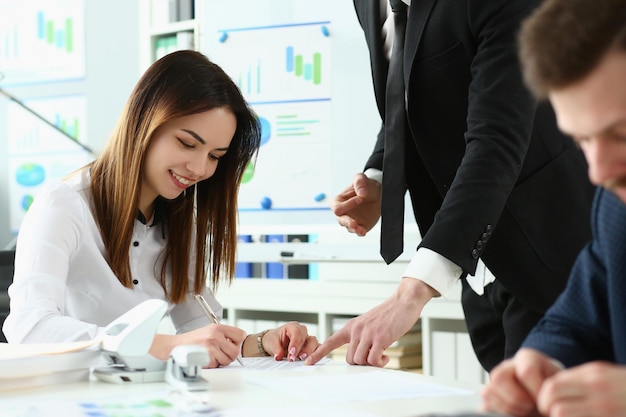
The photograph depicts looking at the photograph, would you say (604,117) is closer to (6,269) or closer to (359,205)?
(359,205)

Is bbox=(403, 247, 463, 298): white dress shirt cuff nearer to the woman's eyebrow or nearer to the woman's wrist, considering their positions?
the woman's wrist

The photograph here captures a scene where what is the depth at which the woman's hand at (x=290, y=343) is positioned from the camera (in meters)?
1.63

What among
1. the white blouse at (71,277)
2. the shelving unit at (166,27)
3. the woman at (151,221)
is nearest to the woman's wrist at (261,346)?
the woman at (151,221)

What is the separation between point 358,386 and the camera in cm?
125

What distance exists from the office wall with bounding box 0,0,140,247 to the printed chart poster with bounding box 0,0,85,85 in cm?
4

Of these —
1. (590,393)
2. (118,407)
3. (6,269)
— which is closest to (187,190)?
(6,269)

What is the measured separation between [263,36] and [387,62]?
168 cm

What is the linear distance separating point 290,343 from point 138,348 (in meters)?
0.38

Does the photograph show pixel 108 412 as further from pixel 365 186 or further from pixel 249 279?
pixel 249 279

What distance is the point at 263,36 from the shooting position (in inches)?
131

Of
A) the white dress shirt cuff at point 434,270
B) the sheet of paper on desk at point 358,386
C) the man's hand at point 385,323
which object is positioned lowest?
the sheet of paper on desk at point 358,386

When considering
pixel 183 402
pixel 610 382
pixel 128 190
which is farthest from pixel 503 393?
pixel 128 190

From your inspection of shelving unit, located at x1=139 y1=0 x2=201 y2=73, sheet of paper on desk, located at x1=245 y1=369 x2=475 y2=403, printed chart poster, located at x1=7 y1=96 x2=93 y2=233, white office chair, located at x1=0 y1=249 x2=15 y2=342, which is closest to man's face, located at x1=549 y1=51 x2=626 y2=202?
sheet of paper on desk, located at x1=245 y1=369 x2=475 y2=403

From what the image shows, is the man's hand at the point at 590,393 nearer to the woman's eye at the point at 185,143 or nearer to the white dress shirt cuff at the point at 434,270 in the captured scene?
the white dress shirt cuff at the point at 434,270
